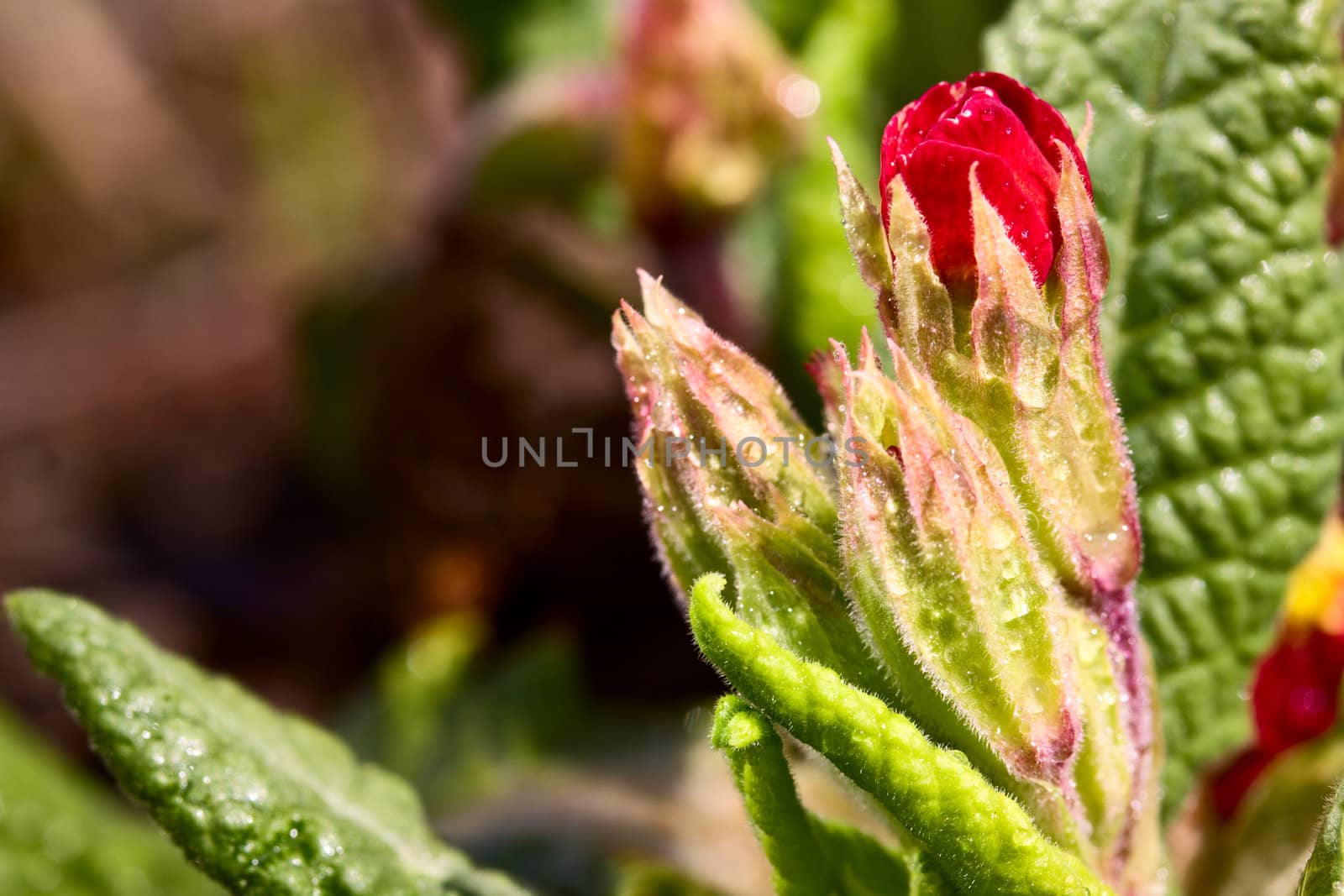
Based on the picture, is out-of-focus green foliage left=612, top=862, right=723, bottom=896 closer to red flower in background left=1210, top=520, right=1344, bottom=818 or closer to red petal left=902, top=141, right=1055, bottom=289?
red flower in background left=1210, top=520, right=1344, bottom=818

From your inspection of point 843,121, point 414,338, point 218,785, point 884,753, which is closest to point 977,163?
point 884,753

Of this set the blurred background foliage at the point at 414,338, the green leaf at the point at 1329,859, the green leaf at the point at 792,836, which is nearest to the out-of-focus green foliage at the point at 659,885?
the blurred background foliage at the point at 414,338

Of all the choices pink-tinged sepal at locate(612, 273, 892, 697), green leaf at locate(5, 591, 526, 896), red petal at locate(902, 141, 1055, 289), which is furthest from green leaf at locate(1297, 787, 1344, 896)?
green leaf at locate(5, 591, 526, 896)

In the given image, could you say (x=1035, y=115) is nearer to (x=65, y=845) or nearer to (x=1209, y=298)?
(x=1209, y=298)

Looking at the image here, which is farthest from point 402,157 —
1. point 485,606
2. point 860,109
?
point 860,109

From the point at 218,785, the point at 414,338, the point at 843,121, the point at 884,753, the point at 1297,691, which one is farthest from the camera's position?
the point at 414,338

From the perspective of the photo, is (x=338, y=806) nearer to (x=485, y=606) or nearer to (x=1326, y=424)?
(x=1326, y=424)
